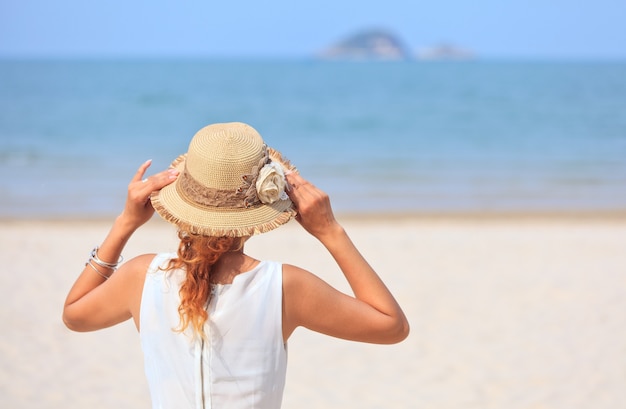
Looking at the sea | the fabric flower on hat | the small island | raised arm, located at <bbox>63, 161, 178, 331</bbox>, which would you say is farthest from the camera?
the small island

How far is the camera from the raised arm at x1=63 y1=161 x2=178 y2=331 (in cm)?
170

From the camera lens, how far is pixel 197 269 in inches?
64.6

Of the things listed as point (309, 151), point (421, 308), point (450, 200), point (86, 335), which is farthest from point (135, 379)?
point (309, 151)

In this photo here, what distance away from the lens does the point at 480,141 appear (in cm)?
2080

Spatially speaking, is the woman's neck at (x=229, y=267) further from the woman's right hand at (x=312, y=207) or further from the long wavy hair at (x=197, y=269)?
the woman's right hand at (x=312, y=207)

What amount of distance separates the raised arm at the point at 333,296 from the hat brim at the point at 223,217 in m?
0.06

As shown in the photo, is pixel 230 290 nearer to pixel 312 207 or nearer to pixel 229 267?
pixel 229 267

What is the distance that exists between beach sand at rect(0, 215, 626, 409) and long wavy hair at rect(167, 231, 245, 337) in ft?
10.9

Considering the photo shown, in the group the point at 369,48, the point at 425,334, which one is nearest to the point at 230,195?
the point at 425,334

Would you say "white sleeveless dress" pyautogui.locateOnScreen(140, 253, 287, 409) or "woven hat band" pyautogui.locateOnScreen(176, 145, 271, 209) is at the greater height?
"woven hat band" pyautogui.locateOnScreen(176, 145, 271, 209)

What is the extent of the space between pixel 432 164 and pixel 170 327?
1454 centimetres

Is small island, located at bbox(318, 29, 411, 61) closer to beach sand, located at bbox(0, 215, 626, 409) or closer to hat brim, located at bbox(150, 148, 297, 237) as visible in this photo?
beach sand, located at bbox(0, 215, 626, 409)

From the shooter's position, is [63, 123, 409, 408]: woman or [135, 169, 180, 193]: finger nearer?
[63, 123, 409, 408]: woman

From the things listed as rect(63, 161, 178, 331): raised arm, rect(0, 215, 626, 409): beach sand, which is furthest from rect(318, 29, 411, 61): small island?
rect(63, 161, 178, 331): raised arm
